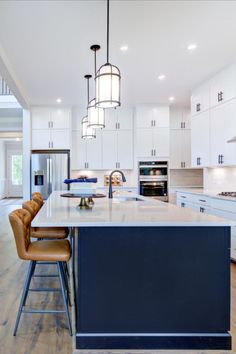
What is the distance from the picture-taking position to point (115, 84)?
2.21m

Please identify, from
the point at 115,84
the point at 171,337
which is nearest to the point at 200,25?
the point at 115,84

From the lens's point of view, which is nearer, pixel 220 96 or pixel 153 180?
pixel 220 96

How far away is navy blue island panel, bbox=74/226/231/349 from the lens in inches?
66.2

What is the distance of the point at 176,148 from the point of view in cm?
637

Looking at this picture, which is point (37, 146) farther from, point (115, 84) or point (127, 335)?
point (127, 335)

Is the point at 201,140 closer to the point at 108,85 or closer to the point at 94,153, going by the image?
the point at 94,153

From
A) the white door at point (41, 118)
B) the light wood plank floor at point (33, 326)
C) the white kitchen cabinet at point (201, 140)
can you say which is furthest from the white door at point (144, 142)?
the light wood plank floor at point (33, 326)

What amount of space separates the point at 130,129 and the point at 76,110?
1460 millimetres

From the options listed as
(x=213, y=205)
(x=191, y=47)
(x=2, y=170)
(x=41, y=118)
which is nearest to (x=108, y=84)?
(x=191, y=47)

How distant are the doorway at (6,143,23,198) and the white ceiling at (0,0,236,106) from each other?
8189 mm

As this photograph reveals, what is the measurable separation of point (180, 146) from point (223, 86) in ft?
7.98

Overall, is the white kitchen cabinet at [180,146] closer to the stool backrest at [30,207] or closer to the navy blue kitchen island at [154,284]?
the stool backrest at [30,207]

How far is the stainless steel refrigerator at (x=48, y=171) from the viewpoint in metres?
6.02

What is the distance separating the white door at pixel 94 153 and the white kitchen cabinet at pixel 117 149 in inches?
4.0
